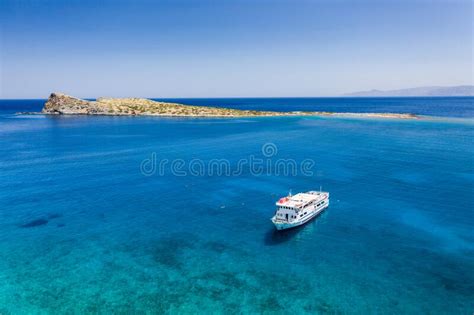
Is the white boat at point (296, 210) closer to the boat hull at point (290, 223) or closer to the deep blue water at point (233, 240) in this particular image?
the boat hull at point (290, 223)

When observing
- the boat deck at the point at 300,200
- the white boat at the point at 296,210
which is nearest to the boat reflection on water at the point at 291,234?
the white boat at the point at 296,210

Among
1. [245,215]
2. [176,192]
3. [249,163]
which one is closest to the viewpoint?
[245,215]

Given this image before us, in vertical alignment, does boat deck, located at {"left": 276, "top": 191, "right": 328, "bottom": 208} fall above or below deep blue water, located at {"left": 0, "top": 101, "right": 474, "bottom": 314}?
above

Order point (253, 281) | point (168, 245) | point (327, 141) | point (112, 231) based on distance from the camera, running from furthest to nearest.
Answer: point (327, 141)
point (112, 231)
point (168, 245)
point (253, 281)

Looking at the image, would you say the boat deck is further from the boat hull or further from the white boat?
the boat hull

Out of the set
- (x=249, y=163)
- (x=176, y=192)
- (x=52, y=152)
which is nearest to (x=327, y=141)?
(x=249, y=163)

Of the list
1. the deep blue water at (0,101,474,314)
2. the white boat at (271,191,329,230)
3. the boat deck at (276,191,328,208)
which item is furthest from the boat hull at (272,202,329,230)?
the boat deck at (276,191,328,208)

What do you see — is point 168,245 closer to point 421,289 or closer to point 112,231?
point 112,231
